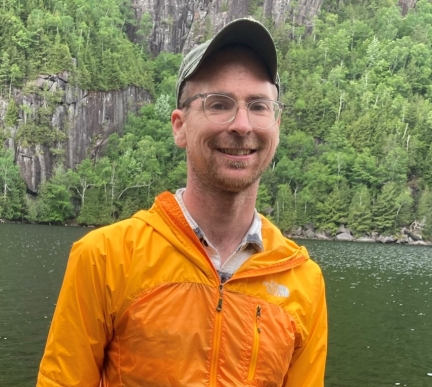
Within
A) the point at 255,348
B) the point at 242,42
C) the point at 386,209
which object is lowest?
the point at 386,209

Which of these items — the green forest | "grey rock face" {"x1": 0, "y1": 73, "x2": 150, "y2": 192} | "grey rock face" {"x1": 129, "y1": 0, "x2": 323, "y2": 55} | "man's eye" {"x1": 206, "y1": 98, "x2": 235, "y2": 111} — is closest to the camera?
"man's eye" {"x1": 206, "y1": 98, "x2": 235, "y2": 111}

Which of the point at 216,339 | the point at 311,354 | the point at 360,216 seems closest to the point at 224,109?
the point at 216,339

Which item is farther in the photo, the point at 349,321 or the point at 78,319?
the point at 349,321

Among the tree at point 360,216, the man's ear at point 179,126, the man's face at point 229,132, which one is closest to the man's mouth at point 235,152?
the man's face at point 229,132

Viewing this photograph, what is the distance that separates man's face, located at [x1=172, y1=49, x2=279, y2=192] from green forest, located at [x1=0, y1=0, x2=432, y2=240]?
3725 inches

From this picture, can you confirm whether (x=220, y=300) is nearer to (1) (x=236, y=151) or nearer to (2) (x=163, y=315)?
(2) (x=163, y=315)

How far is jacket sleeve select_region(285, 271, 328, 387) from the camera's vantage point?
277 centimetres

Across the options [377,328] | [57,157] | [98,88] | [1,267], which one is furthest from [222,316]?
[98,88]

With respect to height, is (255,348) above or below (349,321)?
above

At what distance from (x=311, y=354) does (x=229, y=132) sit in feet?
3.78

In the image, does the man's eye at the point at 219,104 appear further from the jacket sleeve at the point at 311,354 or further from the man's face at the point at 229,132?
the jacket sleeve at the point at 311,354

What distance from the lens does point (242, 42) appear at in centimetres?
259

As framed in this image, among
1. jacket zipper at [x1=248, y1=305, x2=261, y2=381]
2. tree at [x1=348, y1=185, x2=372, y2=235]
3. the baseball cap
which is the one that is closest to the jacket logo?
jacket zipper at [x1=248, y1=305, x2=261, y2=381]

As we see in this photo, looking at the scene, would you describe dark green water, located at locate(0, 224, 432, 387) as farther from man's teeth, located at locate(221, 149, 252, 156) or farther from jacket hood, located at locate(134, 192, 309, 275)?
man's teeth, located at locate(221, 149, 252, 156)
